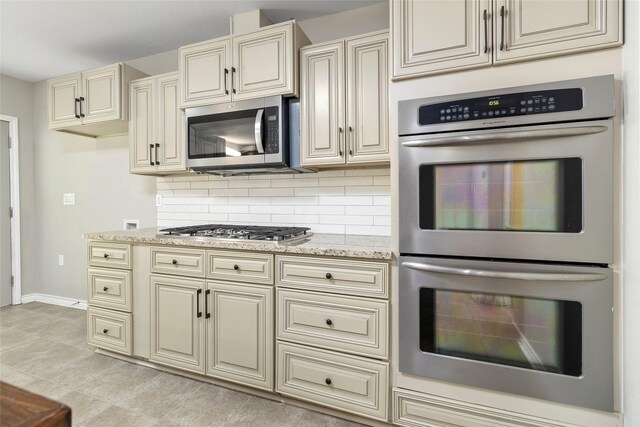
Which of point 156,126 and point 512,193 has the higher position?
point 156,126

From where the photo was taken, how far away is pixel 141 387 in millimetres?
2109

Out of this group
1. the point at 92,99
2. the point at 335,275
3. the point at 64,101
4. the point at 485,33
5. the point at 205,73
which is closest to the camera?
the point at 485,33

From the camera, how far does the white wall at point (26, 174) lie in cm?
374

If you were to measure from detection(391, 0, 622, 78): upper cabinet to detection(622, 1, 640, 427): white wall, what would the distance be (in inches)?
4.4

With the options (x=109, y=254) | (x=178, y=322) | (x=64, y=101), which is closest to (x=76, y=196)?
(x=64, y=101)

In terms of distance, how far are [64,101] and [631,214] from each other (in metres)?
3.95

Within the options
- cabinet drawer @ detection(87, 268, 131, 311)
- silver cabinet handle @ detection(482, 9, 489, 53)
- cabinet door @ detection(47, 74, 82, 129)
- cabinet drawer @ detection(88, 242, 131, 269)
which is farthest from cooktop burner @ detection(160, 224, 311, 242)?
cabinet door @ detection(47, 74, 82, 129)

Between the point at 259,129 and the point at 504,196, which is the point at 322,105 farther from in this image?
the point at 504,196

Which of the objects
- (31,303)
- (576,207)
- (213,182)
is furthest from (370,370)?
(31,303)

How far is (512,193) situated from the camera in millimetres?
1413

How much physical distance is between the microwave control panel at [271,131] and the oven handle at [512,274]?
113cm

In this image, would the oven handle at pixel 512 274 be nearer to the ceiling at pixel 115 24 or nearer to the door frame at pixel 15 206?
the ceiling at pixel 115 24

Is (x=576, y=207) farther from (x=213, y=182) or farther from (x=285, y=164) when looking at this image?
(x=213, y=182)

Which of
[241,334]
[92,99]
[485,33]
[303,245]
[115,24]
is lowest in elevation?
[241,334]
